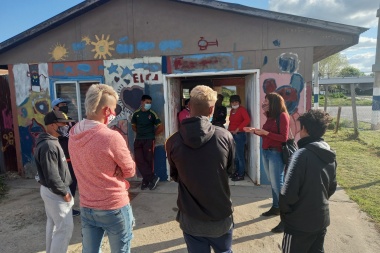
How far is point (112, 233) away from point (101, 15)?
5.01m

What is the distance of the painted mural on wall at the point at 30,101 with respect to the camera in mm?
6164

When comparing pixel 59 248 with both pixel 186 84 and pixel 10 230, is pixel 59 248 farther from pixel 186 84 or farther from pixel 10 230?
pixel 186 84

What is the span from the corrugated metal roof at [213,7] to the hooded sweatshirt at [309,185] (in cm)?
338

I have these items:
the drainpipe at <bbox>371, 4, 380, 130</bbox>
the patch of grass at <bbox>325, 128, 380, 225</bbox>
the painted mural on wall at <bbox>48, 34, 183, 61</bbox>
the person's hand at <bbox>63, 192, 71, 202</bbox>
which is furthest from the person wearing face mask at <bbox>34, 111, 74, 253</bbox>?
the drainpipe at <bbox>371, 4, 380, 130</bbox>

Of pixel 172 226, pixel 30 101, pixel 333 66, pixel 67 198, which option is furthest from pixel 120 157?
pixel 333 66

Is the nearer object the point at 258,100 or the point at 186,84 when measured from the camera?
the point at 258,100

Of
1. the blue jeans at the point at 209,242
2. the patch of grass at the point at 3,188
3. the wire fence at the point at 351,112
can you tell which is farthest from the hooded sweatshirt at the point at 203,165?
the wire fence at the point at 351,112

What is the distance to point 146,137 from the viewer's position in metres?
5.54

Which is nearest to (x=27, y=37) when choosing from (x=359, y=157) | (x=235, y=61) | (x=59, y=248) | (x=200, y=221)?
(x=235, y=61)

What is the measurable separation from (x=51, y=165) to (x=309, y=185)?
2.36 m

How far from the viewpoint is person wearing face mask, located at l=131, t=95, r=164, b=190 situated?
17.9 ft

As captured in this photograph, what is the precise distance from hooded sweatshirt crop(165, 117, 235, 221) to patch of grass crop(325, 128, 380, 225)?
3.11 meters

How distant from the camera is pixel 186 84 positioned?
28.0ft

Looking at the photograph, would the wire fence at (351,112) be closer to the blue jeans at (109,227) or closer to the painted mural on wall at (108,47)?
the painted mural on wall at (108,47)
